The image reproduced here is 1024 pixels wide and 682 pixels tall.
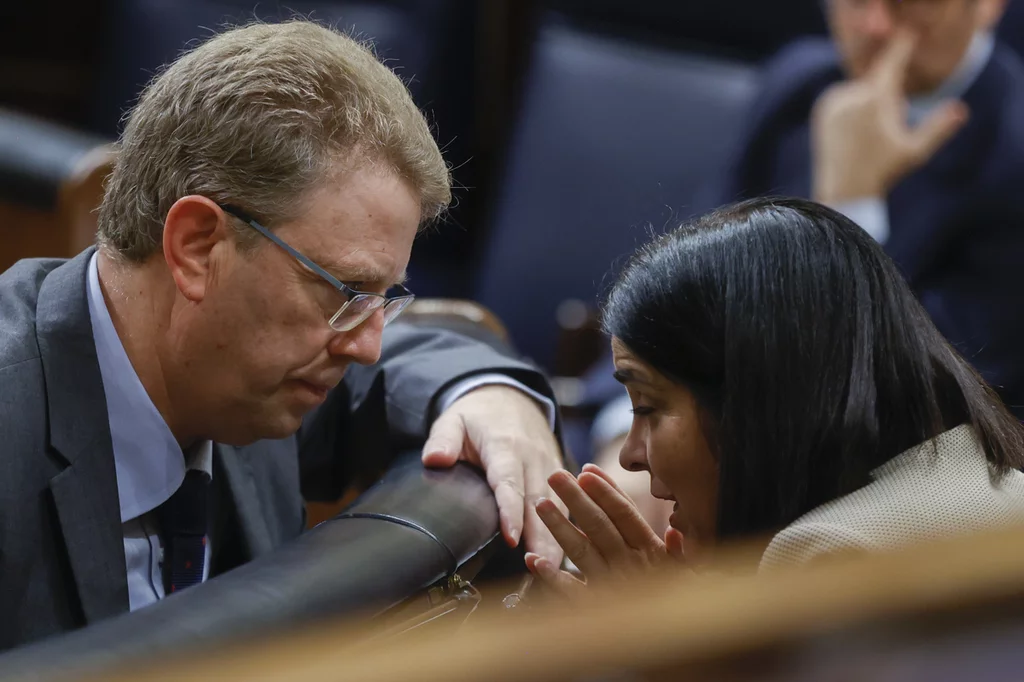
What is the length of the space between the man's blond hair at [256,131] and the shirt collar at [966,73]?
4.96ft

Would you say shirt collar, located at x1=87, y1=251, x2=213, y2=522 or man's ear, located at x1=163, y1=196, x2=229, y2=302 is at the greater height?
man's ear, located at x1=163, y1=196, x2=229, y2=302

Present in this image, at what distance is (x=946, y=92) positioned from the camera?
2301 millimetres

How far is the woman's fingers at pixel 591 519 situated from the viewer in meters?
1.06

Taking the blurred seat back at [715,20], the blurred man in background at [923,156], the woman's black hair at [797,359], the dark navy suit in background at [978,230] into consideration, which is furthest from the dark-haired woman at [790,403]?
the blurred seat back at [715,20]

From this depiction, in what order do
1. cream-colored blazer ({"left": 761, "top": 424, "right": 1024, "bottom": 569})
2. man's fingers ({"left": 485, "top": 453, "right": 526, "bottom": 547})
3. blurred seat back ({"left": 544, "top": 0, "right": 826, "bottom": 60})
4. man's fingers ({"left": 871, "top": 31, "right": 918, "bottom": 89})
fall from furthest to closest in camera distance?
blurred seat back ({"left": 544, "top": 0, "right": 826, "bottom": 60})
man's fingers ({"left": 871, "top": 31, "right": 918, "bottom": 89})
man's fingers ({"left": 485, "top": 453, "right": 526, "bottom": 547})
cream-colored blazer ({"left": 761, "top": 424, "right": 1024, "bottom": 569})

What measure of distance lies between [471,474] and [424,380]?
157mm

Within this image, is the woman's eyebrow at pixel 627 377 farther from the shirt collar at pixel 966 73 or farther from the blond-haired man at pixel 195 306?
the shirt collar at pixel 966 73

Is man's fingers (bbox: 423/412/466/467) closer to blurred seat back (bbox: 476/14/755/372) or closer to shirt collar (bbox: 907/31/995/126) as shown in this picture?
shirt collar (bbox: 907/31/995/126)

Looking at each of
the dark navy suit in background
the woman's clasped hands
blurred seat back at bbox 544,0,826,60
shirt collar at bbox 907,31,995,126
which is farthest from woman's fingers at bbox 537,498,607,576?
blurred seat back at bbox 544,0,826,60

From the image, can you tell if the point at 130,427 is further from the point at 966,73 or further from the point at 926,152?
the point at 966,73

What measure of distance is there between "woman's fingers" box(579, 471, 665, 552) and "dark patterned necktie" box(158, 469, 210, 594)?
0.37 m

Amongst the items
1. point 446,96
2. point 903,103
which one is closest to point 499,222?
point 446,96

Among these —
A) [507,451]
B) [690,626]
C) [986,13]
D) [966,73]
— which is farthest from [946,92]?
[690,626]

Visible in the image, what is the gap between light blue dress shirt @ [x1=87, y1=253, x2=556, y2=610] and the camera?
1.09 metres
